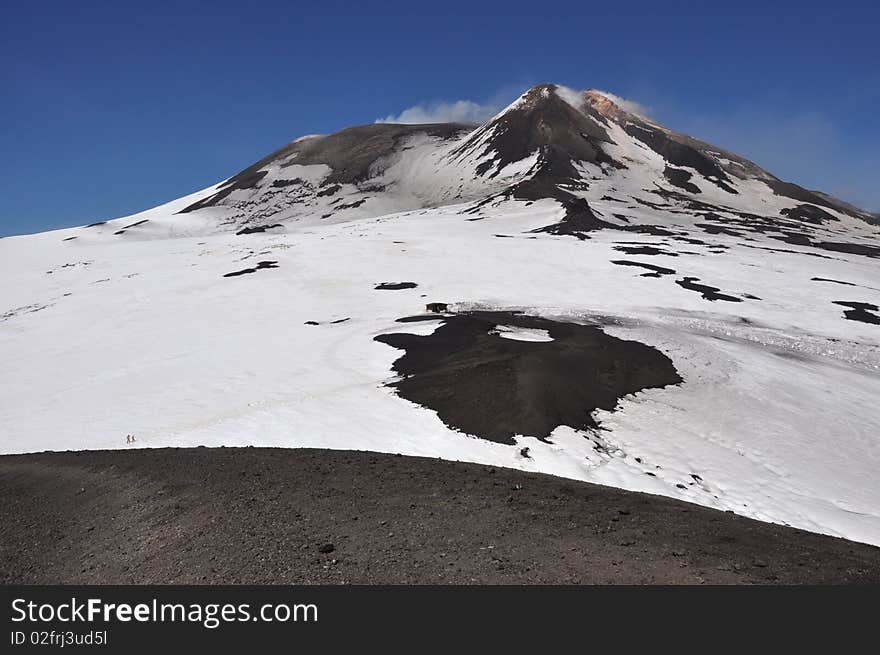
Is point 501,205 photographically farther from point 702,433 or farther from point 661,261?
point 702,433

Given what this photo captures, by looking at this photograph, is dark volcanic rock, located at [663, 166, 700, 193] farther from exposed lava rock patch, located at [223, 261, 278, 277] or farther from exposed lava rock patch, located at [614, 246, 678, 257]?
exposed lava rock patch, located at [223, 261, 278, 277]

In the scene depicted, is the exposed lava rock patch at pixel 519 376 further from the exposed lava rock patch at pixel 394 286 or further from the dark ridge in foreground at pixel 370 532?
the exposed lava rock patch at pixel 394 286

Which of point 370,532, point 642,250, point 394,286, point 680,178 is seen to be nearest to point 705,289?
point 642,250

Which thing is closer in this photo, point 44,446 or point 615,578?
point 615,578

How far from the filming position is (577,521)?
10914 millimetres

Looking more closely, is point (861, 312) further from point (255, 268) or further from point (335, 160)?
point (335, 160)

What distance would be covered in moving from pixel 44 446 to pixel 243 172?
189 metres

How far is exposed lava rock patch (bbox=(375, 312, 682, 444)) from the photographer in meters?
22.8

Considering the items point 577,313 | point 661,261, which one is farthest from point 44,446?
point 661,261

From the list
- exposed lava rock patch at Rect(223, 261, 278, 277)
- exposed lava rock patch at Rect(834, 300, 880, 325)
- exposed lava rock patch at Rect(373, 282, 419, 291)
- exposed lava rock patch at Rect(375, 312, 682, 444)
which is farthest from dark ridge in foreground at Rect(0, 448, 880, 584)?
exposed lava rock patch at Rect(223, 261, 278, 277)

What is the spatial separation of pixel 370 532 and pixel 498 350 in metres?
20.3

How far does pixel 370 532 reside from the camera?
10156 millimetres

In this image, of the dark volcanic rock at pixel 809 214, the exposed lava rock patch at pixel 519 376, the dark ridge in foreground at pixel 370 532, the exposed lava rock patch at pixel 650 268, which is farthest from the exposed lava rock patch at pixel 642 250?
the dark volcanic rock at pixel 809 214

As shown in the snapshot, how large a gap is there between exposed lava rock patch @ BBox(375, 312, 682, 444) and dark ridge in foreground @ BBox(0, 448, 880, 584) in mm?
7941
